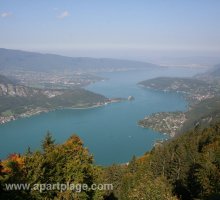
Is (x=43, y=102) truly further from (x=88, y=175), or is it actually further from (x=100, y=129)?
(x=88, y=175)

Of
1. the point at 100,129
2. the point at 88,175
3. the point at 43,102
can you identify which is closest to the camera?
the point at 88,175

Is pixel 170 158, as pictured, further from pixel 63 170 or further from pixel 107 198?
pixel 63 170

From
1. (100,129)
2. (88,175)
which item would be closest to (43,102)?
(100,129)

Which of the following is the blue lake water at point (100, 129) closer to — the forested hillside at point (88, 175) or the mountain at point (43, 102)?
the mountain at point (43, 102)

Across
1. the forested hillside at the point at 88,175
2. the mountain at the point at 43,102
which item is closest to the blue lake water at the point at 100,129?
the mountain at the point at 43,102

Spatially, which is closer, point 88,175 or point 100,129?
point 88,175

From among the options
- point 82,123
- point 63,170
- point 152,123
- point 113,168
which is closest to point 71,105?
point 82,123

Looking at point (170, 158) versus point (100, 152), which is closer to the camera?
point (170, 158)

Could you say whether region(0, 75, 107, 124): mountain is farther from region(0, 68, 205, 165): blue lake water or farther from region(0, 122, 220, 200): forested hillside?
region(0, 122, 220, 200): forested hillside
